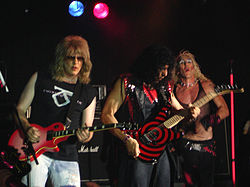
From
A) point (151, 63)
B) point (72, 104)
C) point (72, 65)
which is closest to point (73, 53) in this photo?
point (72, 65)

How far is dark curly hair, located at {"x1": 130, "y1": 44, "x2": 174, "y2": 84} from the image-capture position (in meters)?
3.23

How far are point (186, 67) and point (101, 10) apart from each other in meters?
1.54

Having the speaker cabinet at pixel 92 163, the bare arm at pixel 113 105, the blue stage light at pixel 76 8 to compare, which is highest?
the blue stage light at pixel 76 8

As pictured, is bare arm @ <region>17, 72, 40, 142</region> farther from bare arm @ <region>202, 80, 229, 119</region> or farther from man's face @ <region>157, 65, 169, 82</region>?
bare arm @ <region>202, 80, 229, 119</region>

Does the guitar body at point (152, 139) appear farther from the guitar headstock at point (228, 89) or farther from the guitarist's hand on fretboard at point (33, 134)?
the guitar headstock at point (228, 89)

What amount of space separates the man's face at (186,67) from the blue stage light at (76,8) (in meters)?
1.64

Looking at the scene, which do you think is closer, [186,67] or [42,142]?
[42,142]

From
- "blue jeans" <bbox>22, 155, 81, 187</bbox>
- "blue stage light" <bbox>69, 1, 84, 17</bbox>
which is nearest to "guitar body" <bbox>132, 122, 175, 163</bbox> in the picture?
"blue jeans" <bbox>22, 155, 81, 187</bbox>

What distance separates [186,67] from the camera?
4410 millimetres

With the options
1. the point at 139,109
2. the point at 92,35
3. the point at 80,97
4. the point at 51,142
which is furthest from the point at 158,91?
the point at 92,35

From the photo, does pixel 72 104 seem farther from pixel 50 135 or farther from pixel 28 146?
pixel 28 146

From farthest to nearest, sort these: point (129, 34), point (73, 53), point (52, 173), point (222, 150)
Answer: point (129, 34) < point (222, 150) < point (73, 53) < point (52, 173)

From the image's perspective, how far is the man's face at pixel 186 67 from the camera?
14.3 ft

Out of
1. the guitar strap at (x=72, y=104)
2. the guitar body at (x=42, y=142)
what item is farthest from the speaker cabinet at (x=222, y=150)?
the guitar body at (x=42, y=142)
